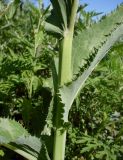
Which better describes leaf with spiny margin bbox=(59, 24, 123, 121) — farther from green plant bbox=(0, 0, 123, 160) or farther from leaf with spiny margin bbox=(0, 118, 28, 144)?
leaf with spiny margin bbox=(0, 118, 28, 144)

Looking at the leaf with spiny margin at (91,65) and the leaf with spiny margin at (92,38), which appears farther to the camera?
the leaf with spiny margin at (92,38)

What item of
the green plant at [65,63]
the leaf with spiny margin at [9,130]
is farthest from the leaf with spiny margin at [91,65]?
the leaf with spiny margin at [9,130]

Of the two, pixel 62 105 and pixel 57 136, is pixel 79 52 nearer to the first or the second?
pixel 62 105

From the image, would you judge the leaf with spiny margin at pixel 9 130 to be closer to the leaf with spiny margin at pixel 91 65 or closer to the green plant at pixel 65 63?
the green plant at pixel 65 63

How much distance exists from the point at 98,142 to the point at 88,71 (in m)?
0.63

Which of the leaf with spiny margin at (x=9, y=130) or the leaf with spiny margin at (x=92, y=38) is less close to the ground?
the leaf with spiny margin at (x=92, y=38)

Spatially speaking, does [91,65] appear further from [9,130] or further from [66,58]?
[9,130]

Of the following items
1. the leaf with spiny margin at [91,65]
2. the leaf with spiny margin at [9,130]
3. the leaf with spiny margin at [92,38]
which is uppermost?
the leaf with spiny margin at [92,38]

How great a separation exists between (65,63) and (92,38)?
0.21 metres

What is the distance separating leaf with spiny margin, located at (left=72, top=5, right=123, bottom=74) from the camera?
169 centimetres

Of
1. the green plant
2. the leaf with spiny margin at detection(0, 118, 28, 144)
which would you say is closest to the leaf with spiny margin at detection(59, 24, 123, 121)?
the green plant

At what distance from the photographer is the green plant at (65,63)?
62.6 inches

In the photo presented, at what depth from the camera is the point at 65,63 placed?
5.31 ft

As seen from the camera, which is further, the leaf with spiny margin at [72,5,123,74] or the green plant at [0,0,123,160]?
the leaf with spiny margin at [72,5,123,74]
